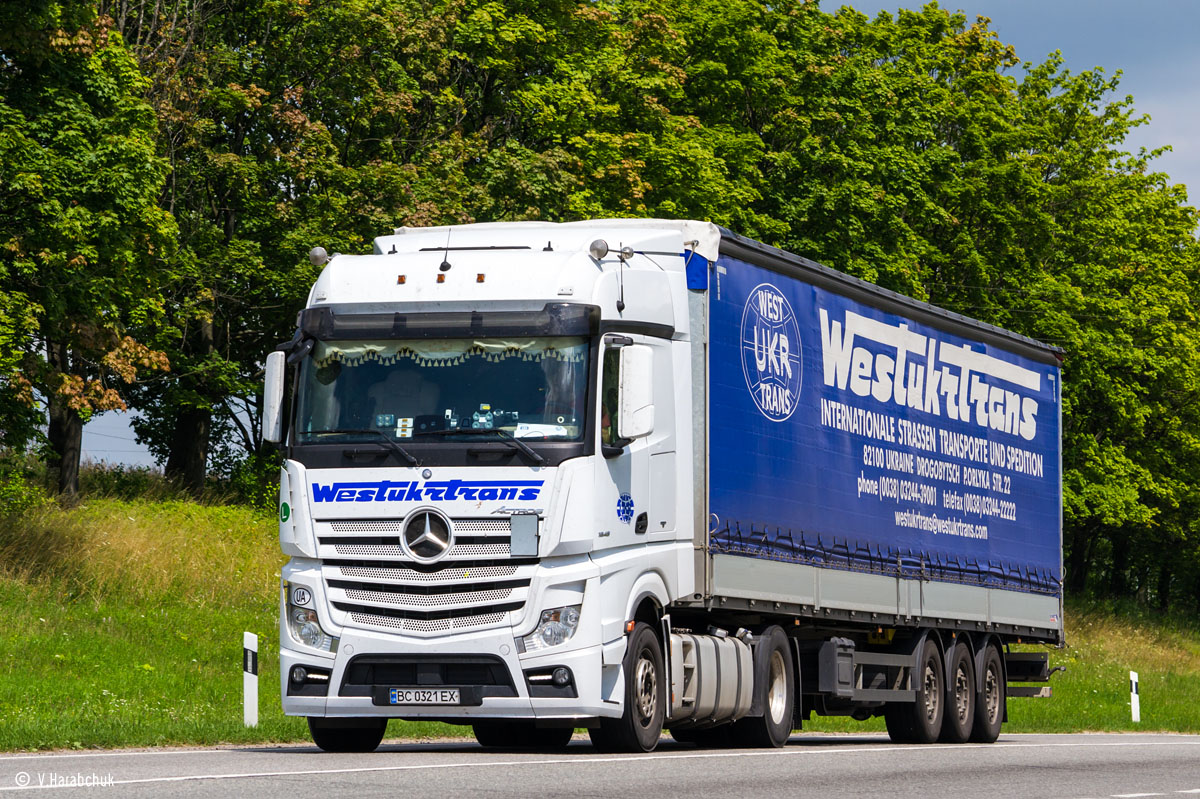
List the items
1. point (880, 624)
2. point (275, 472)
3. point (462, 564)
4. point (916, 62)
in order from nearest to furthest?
point (462, 564) < point (880, 624) < point (275, 472) < point (916, 62)

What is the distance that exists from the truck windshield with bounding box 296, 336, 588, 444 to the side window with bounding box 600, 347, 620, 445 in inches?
5.9

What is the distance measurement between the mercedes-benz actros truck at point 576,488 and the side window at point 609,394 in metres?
0.02

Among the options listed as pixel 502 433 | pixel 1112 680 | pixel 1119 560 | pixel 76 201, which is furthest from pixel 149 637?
pixel 1119 560

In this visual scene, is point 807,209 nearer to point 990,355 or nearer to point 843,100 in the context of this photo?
point 843,100

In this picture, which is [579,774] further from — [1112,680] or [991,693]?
[1112,680]

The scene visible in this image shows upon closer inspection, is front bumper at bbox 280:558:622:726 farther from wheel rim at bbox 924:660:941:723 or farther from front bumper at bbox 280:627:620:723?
wheel rim at bbox 924:660:941:723

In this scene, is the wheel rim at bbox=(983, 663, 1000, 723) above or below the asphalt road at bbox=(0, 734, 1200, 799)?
above

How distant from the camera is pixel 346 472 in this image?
510 inches

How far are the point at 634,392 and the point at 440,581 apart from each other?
196 cm

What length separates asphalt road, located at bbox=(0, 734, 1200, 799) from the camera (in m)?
9.77

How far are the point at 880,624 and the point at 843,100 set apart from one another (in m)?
25.2

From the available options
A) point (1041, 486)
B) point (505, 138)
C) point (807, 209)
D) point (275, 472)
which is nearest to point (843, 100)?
point (807, 209)

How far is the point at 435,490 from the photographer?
12664 millimetres

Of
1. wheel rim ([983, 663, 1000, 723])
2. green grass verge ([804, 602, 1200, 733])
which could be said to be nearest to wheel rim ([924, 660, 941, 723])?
wheel rim ([983, 663, 1000, 723])
